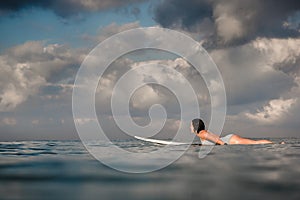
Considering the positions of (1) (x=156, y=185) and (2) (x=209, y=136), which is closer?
(1) (x=156, y=185)

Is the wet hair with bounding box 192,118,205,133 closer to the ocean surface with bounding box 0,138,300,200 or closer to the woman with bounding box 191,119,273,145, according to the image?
the woman with bounding box 191,119,273,145

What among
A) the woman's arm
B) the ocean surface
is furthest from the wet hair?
the ocean surface

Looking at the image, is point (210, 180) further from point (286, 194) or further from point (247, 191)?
point (286, 194)

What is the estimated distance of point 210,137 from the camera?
61.2 ft

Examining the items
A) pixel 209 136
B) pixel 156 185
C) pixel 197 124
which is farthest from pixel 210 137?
pixel 156 185

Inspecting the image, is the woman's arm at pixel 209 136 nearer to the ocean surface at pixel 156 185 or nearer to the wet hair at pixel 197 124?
the wet hair at pixel 197 124

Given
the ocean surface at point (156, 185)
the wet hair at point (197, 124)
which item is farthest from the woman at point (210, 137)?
the ocean surface at point (156, 185)

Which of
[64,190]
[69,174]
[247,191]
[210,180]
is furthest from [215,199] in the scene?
[69,174]

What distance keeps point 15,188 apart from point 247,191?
410 cm

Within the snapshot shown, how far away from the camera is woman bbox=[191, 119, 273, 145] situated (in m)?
18.5

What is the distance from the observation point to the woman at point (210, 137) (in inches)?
730

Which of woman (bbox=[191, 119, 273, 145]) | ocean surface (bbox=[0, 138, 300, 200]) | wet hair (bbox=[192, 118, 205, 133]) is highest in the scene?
wet hair (bbox=[192, 118, 205, 133])

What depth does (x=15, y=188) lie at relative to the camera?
5.30 m

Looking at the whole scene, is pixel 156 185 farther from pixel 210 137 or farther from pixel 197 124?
pixel 210 137
